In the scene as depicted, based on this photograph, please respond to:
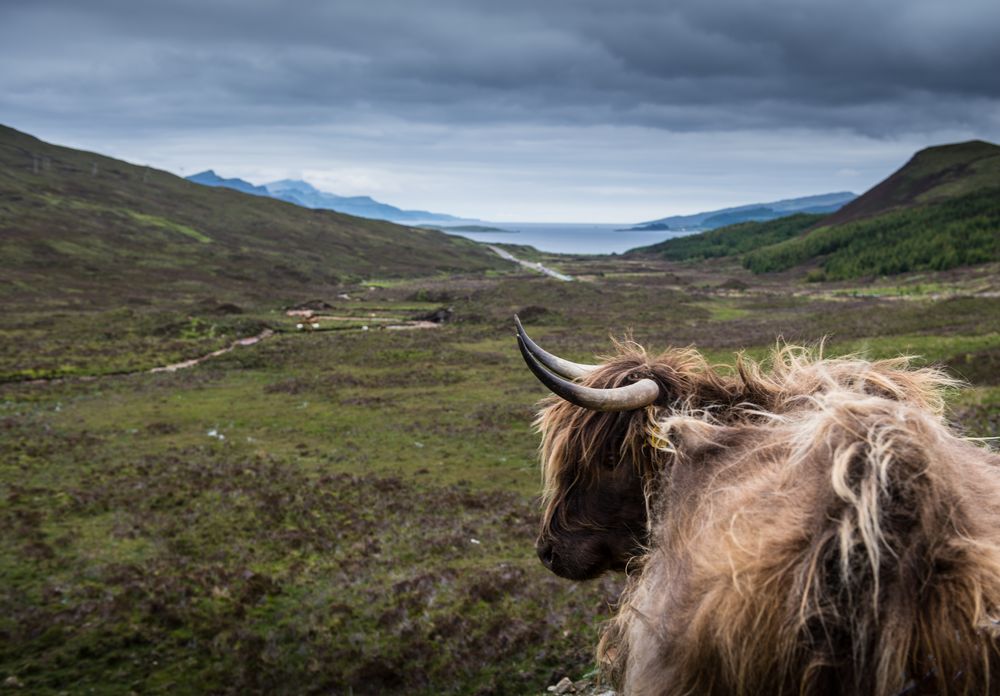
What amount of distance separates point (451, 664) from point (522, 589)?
2311 millimetres

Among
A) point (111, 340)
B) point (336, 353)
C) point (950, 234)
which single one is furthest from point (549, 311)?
point (950, 234)

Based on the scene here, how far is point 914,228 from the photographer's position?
118 meters

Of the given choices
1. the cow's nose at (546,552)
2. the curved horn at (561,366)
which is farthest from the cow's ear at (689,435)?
the cow's nose at (546,552)

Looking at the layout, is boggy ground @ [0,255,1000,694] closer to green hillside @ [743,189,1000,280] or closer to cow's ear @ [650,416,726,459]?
cow's ear @ [650,416,726,459]

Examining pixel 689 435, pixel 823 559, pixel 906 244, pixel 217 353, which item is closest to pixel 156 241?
pixel 217 353

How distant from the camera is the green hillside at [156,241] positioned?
89.6 meters

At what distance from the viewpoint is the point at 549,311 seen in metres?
64.2

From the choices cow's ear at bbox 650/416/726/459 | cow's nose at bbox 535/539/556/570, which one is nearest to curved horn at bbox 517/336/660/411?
cow's ear at bbox 650/416/726/459

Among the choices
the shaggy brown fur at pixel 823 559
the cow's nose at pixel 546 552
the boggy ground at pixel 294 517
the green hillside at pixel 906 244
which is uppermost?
the green hillside at pixel 906 244

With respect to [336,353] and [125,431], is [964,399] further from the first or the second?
[336,353]

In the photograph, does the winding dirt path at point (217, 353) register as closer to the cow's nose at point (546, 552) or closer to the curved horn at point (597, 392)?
the cow's nose at point (546, 552)

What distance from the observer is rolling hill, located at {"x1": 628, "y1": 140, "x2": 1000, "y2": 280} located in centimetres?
9775

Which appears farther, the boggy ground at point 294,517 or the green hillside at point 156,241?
the green hillside at point 156,241

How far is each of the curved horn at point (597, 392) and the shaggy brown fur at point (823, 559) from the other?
23 cm
